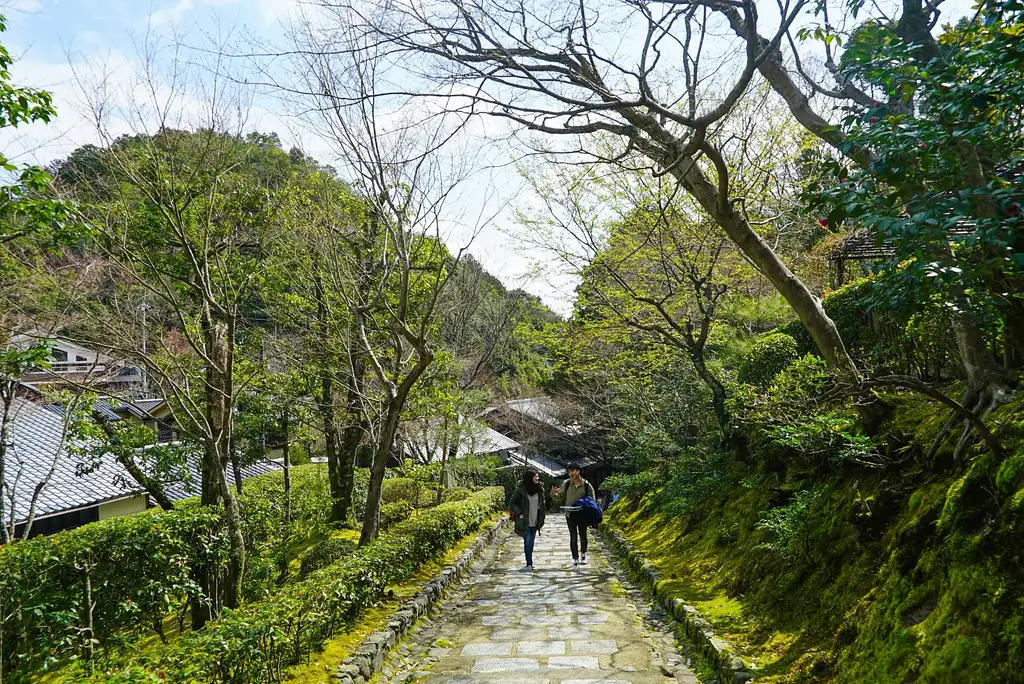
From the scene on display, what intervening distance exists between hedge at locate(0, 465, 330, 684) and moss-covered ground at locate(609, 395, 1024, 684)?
623cm

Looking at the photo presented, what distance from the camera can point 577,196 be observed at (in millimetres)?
12789

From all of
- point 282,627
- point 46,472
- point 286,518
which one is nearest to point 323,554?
point 286,518

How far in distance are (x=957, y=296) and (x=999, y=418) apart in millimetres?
925

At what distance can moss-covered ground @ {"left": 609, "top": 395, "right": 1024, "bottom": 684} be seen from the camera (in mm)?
3389

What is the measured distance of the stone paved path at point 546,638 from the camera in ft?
17.4

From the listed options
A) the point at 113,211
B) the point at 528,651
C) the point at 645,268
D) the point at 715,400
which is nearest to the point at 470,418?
the point at 645,268

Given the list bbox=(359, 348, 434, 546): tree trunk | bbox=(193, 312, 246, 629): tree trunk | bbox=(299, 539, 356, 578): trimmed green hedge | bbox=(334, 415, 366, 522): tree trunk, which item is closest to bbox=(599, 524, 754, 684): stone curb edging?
bbox=(359, 348, 434, 546): tree trunk

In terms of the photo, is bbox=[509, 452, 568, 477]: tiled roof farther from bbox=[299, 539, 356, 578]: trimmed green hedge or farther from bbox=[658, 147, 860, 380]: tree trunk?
bbox=[658, 147, 860, 380]: tree trunk

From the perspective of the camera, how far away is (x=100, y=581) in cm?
792

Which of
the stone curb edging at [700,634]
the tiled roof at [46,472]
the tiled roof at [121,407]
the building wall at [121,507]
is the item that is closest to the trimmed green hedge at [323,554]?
the tiled roof at [121,407]

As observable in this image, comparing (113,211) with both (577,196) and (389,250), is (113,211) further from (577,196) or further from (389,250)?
(577,196)

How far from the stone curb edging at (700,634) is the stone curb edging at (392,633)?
281 centimetres

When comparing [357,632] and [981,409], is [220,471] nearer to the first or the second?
[357,632]

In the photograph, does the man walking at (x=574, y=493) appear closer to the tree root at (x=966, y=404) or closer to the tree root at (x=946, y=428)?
the tree root at (x=946, y=428)
